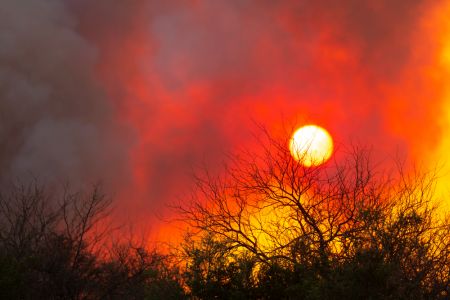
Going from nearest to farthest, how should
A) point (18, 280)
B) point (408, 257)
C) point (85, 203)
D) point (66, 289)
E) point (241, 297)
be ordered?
point (408, 257) → point (241, 297) → point (18, 280) → point (66, 289) → point (85, 203)

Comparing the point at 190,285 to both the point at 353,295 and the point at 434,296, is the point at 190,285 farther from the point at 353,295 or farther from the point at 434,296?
the point at 434,296

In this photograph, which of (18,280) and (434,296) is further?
(18,280)

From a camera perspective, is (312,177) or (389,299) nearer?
(389,299)

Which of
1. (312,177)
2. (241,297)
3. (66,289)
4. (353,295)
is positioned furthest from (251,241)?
(66,289)

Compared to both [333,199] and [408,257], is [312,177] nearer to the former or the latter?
[333,199]

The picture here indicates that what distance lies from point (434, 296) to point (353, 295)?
304 centimetres

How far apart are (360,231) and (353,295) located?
2.38 meters

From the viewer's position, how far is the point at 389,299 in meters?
12.5

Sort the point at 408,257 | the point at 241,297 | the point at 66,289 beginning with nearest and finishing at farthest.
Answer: the point at 408,257, the point at 241,297, the point at 66,289

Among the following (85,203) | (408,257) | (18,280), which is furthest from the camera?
(85,203)

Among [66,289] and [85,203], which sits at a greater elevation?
[85,203]

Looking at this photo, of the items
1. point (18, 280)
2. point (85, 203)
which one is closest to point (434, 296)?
point (18, 280)

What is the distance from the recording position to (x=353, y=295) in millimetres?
12445

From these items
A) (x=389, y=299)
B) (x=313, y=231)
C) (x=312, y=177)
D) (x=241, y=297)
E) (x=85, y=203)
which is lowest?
(x=389, y=299)
